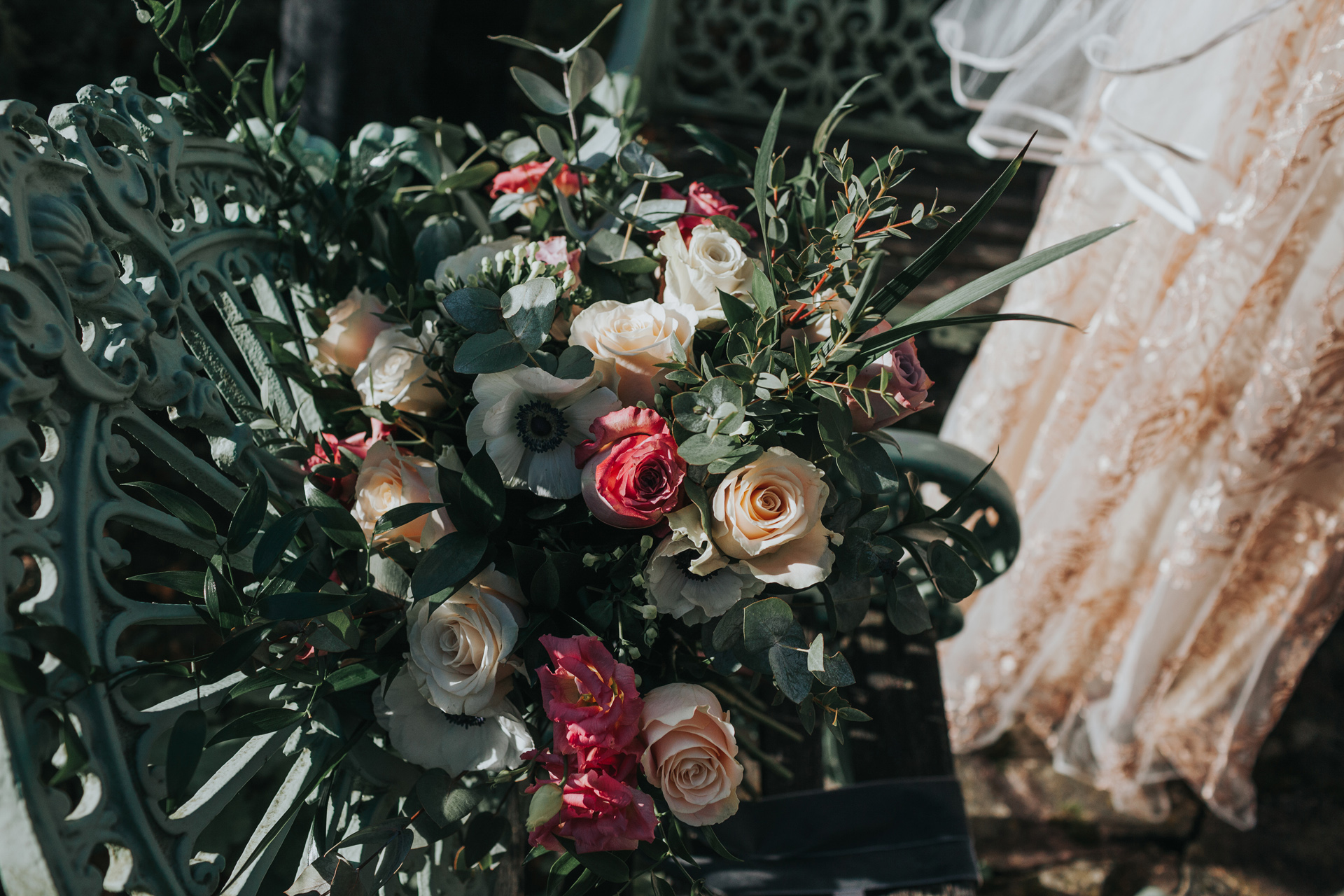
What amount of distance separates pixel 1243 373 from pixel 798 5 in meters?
2.21

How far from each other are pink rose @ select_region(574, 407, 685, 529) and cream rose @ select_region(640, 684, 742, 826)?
0.13 meters

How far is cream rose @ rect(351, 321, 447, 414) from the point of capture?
0.61 metres

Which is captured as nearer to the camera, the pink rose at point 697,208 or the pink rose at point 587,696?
the pink rose at point 587,696

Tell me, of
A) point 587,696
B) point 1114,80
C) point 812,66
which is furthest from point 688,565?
point 812,66

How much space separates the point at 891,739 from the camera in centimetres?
104

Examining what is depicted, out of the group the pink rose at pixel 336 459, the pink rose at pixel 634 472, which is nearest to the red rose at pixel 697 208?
the pink rose at pixel 634 472

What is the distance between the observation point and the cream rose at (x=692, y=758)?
0.52 metres

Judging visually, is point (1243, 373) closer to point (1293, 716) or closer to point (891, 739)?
point (891, 739)

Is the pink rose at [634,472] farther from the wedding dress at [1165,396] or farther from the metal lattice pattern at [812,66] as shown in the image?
the metal lattice pattern at [812,66]

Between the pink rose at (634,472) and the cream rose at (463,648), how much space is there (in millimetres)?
100

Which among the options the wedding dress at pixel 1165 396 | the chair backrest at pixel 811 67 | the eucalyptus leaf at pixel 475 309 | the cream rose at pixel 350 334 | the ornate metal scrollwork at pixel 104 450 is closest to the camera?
the ornate metal scrollwork at pixel 104 450

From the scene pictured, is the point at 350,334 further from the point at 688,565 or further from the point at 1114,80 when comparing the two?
the point at 1114,80

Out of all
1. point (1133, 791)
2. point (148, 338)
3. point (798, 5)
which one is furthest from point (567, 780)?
point (798, 5)

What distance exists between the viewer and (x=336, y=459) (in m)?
0.64
